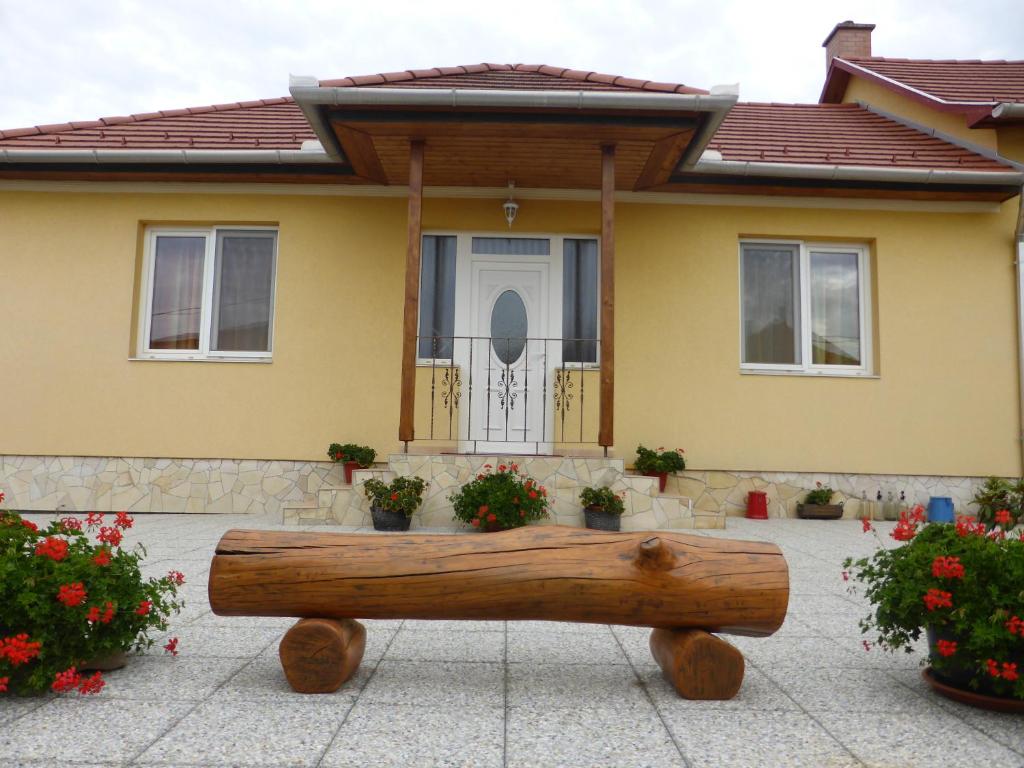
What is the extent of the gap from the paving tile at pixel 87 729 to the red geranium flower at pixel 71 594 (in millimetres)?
322

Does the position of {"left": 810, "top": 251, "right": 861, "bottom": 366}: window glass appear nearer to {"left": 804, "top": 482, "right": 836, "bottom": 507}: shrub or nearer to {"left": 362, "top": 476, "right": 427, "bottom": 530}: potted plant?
{"left": 804, "top": 482, "right": 836, "bottom": 507}: shrub

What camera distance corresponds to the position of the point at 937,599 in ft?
7.32

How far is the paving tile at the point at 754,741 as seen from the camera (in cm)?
198

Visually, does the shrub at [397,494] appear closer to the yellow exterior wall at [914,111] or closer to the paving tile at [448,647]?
the paving tile at [448,647]

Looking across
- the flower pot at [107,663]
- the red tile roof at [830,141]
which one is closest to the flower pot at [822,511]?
the red tile roof at [830,141]

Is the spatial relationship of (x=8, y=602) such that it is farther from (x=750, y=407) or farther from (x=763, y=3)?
(x=763, y=3)

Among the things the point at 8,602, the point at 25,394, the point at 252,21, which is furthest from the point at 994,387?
the point at 252,21

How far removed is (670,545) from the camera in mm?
2455

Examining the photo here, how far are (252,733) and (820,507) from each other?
6194 millimetres

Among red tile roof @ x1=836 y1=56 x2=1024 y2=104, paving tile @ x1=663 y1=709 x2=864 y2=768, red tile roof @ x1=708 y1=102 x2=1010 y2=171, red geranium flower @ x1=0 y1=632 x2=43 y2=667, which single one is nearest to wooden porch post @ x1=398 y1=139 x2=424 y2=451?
red tile roof @ x1=708 y1=102 x2=1010 y2=171

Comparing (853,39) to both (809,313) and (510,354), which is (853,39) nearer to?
(809,313)

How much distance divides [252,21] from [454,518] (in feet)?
53.7

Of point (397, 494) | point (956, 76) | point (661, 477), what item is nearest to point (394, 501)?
point (397, 494)

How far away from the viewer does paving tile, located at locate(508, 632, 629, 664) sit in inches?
114
